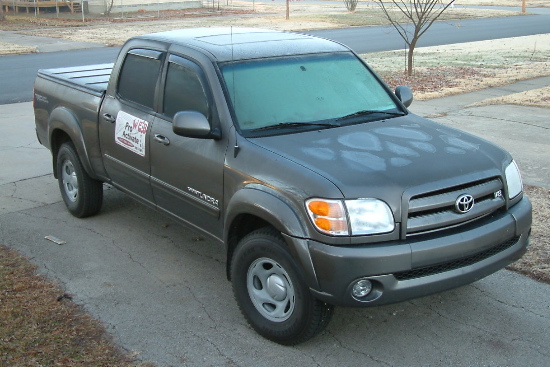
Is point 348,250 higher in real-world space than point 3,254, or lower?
higher

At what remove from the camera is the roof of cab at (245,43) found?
5160mm

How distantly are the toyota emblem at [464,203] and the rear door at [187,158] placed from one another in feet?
5.07

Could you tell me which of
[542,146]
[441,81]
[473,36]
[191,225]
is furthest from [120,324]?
[473,36]

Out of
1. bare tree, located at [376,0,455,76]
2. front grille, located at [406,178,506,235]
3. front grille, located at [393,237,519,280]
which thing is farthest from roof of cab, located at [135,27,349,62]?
bare tree, located at [376,0,455,76]

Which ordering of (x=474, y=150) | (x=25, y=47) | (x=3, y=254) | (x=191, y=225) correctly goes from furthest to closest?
(x=25, y=47)
(x=3, y=254)
(x=191, y=225)
(x=474, y=150)

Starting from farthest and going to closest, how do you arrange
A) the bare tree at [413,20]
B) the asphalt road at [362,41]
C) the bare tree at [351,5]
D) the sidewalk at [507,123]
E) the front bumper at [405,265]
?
the bare tree at [351,5] → the asphalt road at [362,41] → the bare tree at [413,20] → the sidewalk at [507,123] → the front bumper at [405,265]

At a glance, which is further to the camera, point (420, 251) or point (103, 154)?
point (103, 154)

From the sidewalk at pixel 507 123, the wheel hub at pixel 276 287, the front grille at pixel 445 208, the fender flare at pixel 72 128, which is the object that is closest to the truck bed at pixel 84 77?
the fender flare at pixel 72 128

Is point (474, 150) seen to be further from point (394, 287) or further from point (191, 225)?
point (191, 225)

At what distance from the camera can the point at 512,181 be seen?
4539mm

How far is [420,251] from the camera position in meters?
3.91

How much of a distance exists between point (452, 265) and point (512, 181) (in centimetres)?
83

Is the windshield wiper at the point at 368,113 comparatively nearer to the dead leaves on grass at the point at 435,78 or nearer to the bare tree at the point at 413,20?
the dead leaves on grass at the point at 435,78

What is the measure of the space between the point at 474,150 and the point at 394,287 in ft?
3.98
